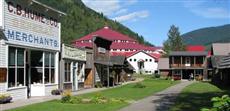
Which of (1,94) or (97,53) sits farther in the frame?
(97,53)

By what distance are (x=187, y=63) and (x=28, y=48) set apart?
71.7m

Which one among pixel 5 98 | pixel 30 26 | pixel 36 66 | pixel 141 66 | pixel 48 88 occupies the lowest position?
pixel 5 98

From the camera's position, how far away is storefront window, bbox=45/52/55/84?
32112 mm

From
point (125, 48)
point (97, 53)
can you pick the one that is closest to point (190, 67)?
point (97, 53)

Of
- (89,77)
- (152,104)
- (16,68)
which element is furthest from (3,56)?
(89,77)

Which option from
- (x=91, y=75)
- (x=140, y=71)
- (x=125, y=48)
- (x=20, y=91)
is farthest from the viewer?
(x=125, y=48)

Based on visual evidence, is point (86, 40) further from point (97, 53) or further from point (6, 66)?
point (6, 66)

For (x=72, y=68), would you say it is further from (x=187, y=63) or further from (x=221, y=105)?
(x=187, y=63)

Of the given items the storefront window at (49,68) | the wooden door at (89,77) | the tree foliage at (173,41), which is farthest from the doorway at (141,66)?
the storefront window at (49,68)

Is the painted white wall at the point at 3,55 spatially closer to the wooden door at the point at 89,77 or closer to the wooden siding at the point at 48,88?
the wooden siding at the point at 48,88

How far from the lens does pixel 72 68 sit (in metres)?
39.4

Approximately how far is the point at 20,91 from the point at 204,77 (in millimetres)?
68786

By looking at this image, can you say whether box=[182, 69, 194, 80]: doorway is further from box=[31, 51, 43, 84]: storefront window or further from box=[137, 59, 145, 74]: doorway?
box=[31, 51, 43, 84]: storefront window

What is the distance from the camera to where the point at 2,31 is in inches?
958
